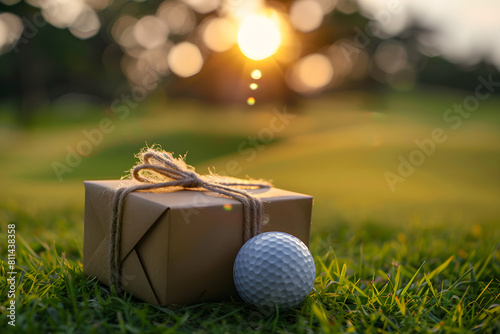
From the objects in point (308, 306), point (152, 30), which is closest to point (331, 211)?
point (308, 306)

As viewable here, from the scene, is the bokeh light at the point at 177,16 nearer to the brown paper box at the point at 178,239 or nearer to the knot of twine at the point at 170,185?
the knot of twine at the point at 170,185

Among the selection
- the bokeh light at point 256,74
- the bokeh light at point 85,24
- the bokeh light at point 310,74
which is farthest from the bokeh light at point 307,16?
the bokeh light at point 85,24

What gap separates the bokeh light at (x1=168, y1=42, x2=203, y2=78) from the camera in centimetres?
1803

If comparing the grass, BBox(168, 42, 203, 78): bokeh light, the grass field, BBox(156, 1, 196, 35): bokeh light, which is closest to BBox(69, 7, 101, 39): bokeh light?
BBox(156, 1, 196, 35): bokeh light

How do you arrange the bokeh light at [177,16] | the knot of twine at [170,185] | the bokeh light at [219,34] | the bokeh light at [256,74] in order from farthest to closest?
the bokeh light at [177,16] < the bokeh light at [219,34] < the bokeh light at [256,74] < the knot of twine at [170,185]

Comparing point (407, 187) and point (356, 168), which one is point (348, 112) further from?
point (407, 187)

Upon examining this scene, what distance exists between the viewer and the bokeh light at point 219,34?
16.3 m

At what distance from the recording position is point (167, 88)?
793 inches

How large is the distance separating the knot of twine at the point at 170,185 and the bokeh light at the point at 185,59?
16.5 metres

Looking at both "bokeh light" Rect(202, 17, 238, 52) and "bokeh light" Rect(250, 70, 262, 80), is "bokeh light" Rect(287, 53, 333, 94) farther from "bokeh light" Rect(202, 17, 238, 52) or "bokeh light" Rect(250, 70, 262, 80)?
"bokeh light" Rect(202, 17, 238, 52)

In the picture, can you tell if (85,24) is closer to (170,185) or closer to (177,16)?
(177,16)

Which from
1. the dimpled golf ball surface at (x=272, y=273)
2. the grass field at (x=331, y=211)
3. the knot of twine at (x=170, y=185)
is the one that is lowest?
the grass field at (x=331, y=211)

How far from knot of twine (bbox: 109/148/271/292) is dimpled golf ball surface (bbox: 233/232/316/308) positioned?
13cm

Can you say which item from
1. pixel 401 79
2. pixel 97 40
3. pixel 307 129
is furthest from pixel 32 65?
pixel 401 79
